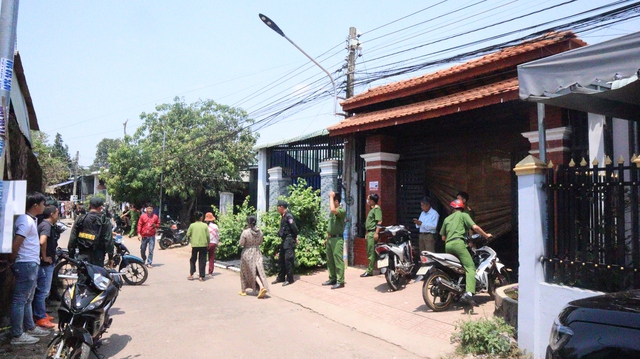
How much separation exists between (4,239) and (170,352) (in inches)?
77.8

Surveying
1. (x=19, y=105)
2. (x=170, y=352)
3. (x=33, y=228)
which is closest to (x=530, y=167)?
(x=170, y=352)

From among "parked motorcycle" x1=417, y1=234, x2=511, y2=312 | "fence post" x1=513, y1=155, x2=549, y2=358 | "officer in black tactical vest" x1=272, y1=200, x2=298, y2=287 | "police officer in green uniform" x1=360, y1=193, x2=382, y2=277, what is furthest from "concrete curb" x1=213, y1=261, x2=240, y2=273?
"fence post" x1=513, y1=155, x2=549, y2=358

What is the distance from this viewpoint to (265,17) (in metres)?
10.6

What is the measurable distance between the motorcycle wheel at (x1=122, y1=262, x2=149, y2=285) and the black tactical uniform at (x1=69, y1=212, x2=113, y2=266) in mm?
2472

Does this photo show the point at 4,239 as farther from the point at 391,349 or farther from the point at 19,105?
the point at 391,349

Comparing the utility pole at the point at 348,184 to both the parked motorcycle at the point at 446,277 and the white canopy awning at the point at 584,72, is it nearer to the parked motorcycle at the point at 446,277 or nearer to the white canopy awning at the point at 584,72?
the parked motorcycle at the point at 446,277

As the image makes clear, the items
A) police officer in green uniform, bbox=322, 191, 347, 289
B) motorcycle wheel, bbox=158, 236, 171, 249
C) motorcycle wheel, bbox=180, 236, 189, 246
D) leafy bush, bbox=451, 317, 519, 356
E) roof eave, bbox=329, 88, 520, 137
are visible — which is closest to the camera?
leafy bush, bbox=451, 317, 519, 356

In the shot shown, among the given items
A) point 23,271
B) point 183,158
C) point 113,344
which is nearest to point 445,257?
point 113,344

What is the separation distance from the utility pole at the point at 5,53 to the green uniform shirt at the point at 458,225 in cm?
528

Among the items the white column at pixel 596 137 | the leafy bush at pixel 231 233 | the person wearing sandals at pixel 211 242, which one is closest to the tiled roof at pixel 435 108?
the white column at pixel 596 137

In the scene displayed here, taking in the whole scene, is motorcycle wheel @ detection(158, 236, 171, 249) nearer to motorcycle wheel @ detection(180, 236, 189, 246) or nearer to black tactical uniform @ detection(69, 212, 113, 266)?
motorcycle wheel @ detection(180, 236, 189, 246)

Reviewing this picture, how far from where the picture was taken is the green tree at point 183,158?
65.8 feet

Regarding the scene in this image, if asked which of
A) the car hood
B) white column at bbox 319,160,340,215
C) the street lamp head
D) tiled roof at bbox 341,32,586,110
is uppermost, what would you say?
the street lamp head

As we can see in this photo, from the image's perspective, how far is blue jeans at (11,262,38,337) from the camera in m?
4.65
